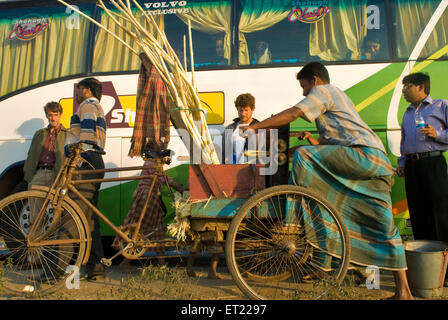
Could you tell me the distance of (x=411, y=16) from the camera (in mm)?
4680

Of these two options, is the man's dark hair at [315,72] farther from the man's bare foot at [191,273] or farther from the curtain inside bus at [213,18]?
the man's bare foot at [191,273]

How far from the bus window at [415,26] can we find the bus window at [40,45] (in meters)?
3.94

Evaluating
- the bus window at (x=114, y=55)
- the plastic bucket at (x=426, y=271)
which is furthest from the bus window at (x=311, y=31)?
the plastic bucket at (x=426, y=271)

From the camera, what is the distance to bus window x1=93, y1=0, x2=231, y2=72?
4.91 m

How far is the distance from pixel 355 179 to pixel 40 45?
442 cm

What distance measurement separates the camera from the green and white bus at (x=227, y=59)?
459cm

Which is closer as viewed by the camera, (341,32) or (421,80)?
(421,80)

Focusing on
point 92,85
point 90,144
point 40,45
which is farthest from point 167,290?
point 40,45

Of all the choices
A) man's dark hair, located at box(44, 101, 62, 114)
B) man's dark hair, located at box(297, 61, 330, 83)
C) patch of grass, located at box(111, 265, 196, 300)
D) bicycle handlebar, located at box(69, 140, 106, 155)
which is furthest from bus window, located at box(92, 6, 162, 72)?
patch of grass, located at box(111, 265, 196, 300)

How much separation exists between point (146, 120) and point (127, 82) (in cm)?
124

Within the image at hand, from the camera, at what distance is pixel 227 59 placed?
4.87 meters

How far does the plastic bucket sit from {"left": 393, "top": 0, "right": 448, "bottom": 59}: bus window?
243 centimetres

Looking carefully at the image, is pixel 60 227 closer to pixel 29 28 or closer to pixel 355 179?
pixel 355 179

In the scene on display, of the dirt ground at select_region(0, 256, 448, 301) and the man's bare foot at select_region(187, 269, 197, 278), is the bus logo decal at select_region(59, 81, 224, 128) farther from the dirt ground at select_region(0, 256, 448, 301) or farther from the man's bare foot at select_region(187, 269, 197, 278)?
the dirt ground at select_region(0, 256, 448, 301)
